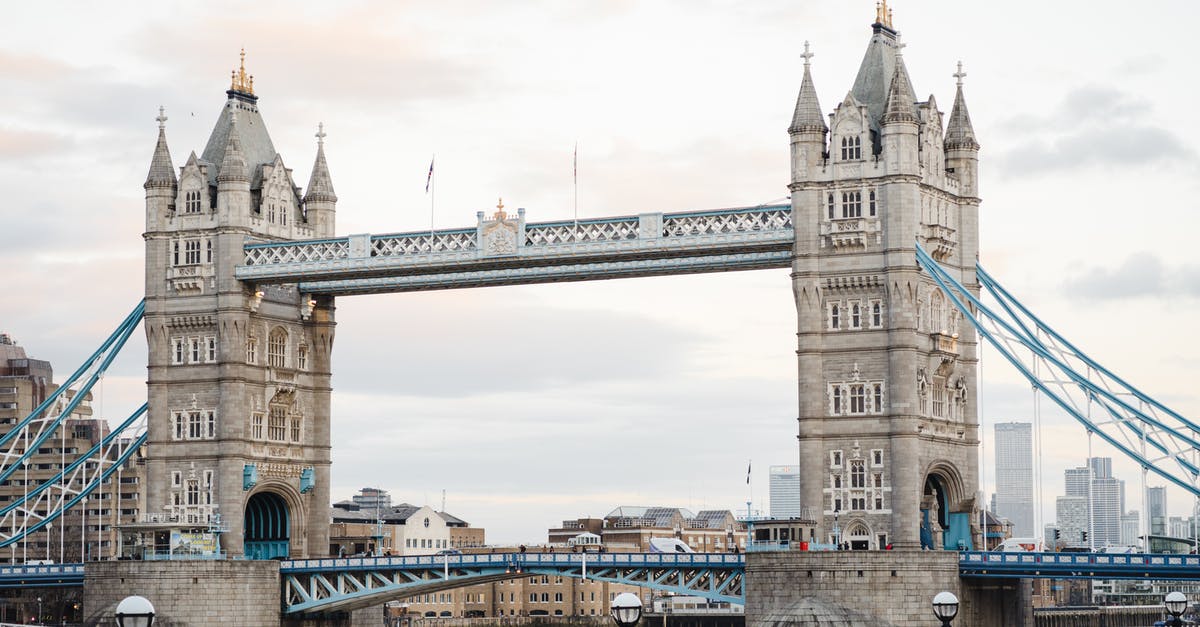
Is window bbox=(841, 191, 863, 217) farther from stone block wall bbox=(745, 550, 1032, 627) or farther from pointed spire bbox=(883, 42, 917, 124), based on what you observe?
stone block wall bbox=(745, 550, 1032, 627)

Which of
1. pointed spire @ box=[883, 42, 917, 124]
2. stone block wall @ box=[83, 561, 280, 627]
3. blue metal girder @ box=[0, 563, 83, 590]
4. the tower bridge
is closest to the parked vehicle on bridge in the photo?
the tower bridge

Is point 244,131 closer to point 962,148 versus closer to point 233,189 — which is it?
point 233,189

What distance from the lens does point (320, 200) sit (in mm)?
114500

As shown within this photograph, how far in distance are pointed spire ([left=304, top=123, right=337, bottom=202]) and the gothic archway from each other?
682 inches

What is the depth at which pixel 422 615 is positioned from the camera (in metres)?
173

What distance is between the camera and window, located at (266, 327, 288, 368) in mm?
109938

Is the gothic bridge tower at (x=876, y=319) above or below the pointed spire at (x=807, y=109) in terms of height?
below

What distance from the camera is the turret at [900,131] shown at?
92.1m

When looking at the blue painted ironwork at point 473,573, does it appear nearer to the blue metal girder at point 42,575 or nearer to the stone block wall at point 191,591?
the stone block wall at point 191,591

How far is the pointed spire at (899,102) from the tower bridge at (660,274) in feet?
0.44

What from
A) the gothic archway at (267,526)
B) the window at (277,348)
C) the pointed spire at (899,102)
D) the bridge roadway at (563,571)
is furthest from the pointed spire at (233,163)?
the pointed spire at (899,102)

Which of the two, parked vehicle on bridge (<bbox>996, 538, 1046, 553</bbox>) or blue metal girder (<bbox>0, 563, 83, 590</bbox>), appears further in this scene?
blue metal girder (<bbox>0, 563, 83, 590</bbox>)

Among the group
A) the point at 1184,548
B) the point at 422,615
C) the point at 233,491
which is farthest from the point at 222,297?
the point at 1184,548

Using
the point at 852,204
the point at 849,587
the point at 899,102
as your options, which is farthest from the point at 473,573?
the point at 899,102
